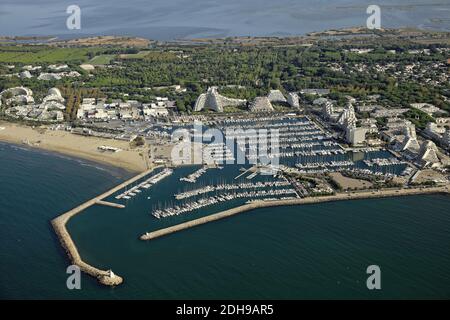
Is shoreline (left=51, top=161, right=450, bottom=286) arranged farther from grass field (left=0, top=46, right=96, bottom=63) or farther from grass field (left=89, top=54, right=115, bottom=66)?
grass field (left=0, top=46, right=96, bottom=63)

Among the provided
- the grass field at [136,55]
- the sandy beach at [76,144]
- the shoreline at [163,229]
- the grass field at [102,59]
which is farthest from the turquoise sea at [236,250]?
the grass field at [136,55]

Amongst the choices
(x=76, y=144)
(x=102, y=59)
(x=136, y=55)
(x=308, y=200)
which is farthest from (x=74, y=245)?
(x=136, y=55)

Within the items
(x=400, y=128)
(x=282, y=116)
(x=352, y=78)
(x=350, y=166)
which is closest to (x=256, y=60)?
(x=352, y=78)

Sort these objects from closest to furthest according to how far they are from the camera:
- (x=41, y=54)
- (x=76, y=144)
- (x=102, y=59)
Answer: (x=76, y=144) → (x=102, y=59) → (x=41, y=54)

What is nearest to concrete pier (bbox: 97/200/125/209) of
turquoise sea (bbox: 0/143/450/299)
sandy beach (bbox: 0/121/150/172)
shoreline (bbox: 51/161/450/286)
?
shoreline (bbox: 51/161/450/286)

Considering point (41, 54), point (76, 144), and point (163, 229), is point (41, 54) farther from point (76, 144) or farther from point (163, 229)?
point (163, 229)

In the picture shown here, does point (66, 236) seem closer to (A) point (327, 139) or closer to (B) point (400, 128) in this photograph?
(A) point (327, 139)
